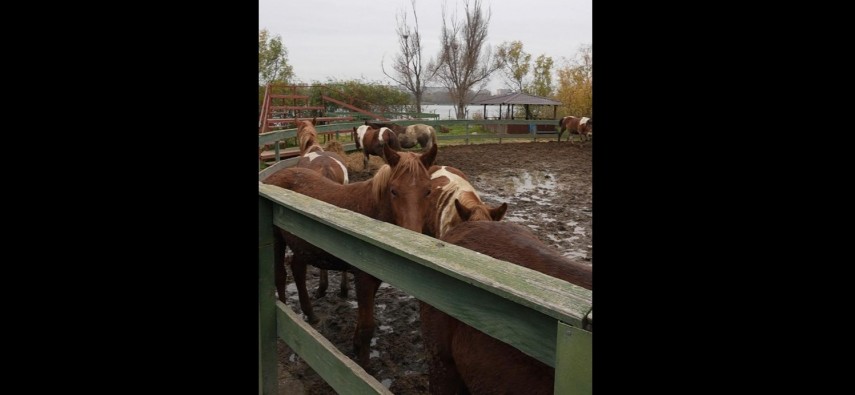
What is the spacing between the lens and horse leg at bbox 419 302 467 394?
6.07 feet

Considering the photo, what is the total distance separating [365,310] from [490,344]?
153 cm

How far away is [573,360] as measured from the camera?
2.76 feet

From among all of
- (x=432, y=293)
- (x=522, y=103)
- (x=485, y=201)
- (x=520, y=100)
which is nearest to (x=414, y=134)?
(x=485, y=201)

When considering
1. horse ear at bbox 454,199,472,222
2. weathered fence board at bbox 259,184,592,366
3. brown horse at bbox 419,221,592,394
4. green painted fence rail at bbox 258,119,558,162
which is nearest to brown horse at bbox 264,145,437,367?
horse ear at bbox 454,199,472,222

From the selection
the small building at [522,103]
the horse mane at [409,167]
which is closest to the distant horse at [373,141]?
the horse mane at [409,167]

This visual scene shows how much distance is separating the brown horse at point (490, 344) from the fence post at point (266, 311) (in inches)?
25.7

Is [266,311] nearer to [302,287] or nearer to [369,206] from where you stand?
[369,206]

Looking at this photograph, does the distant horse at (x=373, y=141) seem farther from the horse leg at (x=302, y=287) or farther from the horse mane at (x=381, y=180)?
the horse mane at (x=381, y=180)

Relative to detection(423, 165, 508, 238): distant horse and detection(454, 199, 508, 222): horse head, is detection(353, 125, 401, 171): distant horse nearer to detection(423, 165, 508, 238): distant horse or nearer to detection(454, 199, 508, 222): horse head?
detection(423, 165, 508, 238): distant horse

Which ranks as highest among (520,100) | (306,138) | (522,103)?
(520,100)
